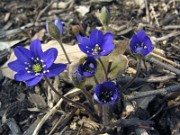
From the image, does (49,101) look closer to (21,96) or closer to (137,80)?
(21,96)

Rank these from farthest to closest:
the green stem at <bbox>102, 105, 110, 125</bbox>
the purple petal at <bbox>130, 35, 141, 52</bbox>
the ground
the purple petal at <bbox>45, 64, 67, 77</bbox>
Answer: the ground, the green stem at <bbox>102, 105, 110, 125</bbox>, the purple petal at <bbox>130, 35, 141, 52</bbox>, the purple petal at <bbox>45, 64, 67, 77</bbox>

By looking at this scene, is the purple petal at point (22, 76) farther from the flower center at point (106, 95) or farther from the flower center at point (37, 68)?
the flower center at point (106, 95)

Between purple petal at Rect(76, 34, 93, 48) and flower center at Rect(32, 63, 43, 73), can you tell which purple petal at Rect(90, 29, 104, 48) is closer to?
purple petal at Rect(76, 34, 93, 48)

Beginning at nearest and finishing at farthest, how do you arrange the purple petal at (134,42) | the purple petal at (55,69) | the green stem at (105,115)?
the purple petal at (55,69)
the purple petal at (134,42)
the green stem at (105,115)

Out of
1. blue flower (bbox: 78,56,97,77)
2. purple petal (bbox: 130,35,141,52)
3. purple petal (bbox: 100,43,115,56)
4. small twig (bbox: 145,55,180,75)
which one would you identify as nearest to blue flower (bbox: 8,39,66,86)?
blue flower (bbox: 78,56,97,77)

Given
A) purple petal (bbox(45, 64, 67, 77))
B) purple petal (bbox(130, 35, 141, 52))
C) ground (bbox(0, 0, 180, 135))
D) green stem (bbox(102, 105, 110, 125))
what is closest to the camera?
purple petal (bbox(45, 64, 67, 77))

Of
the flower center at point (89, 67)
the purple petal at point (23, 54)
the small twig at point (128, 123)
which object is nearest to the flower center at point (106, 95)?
the flower center at point (89, 67)

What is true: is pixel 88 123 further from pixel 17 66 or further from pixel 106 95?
pixel 17 66

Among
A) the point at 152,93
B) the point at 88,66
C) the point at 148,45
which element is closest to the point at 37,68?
the point at 88,66
